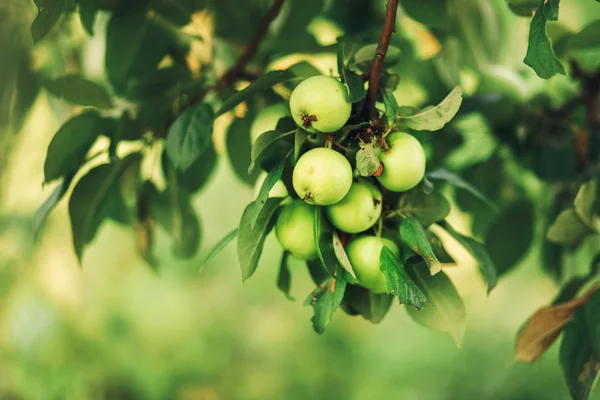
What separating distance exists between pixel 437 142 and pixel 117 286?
1602 millimetres

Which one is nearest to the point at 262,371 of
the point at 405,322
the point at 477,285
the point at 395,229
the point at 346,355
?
the point at 346,355

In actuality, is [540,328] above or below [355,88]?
below

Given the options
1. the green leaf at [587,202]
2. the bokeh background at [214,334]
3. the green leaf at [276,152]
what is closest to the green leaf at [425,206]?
the green leaf at [276,152]

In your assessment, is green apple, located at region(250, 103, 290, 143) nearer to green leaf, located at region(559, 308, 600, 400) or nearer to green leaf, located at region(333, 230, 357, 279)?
green leaf, located at region(333, 230, 357, 279)

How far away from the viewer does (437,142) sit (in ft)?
3.15

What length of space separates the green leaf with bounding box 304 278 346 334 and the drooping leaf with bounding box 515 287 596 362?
0.27 metres

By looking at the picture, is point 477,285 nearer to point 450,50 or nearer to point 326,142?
point 450,50

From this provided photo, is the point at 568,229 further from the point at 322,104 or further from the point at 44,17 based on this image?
the point at 44,17

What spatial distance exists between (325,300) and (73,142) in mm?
369

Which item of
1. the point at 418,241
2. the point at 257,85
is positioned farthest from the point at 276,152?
the point at 418,241

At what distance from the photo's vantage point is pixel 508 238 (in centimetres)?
92

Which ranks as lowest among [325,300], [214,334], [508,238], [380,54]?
[214,334]

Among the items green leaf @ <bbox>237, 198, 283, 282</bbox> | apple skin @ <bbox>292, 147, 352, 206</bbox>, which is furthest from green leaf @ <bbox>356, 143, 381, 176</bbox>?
green leaf @ <bbox>237, 198, 283, 282</bbox>

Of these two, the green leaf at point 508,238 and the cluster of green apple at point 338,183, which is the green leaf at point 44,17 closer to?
the cluster of green apple at point 338,183
